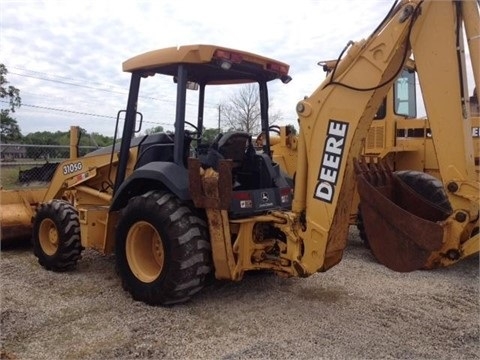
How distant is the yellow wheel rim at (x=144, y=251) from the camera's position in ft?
15.3

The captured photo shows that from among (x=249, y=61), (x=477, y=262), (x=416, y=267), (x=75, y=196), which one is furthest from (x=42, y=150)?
(x=416, y=267)

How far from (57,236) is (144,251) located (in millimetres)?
1483

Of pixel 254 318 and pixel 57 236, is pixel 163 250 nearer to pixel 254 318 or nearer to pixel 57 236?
pixel 254 318

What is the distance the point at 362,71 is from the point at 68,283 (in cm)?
378

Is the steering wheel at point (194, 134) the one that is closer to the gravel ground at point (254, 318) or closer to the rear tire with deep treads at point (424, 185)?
the gravel ground at point (254, 318)

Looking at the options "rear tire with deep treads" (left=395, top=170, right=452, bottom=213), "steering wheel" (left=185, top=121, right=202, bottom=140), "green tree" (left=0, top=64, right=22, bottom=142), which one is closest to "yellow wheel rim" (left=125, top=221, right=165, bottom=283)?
"steering wheel" (left=185, top=121, right=202, bottom=140)

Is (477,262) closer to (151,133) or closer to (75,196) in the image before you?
(151,133)

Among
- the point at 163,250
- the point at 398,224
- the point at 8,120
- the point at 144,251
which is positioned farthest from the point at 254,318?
the point at 8,120

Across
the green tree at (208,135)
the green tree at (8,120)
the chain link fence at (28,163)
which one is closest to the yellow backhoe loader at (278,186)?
the green tree at (208,135)

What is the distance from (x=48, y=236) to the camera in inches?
233

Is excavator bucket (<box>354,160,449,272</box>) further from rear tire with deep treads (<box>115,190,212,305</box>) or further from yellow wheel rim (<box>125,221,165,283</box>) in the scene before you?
yellow wheel rim (<box>125,221,165,283</box>)

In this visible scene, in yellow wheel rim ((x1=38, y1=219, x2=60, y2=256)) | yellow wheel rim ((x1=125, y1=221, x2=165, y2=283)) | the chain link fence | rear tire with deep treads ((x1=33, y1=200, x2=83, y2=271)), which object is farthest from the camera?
the chain link fence

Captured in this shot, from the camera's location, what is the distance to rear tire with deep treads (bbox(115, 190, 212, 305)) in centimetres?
421

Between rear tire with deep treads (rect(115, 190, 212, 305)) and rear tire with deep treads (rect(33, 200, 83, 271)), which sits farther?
rear tire with deep treads (rect(33, 200, 83, 271))
